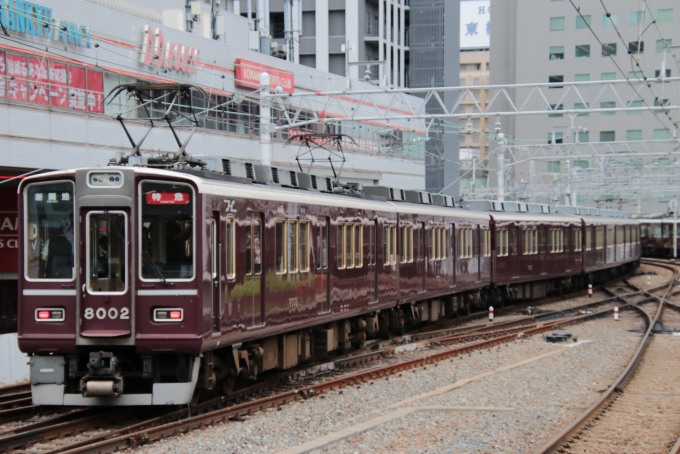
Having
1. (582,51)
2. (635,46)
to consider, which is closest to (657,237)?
(635,46)

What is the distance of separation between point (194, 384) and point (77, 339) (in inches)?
50.4

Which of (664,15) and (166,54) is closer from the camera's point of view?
(166,54)

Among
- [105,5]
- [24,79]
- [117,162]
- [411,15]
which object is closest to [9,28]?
[24,79]

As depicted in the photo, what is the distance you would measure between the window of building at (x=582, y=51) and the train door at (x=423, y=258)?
179 feet

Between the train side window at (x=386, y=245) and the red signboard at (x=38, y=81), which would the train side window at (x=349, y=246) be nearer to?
the train side window at (x=386, y=245)

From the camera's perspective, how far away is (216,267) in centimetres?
1014

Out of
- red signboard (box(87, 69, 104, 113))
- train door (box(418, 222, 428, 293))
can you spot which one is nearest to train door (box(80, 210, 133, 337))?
train door (box(418, 222, 428, 293))

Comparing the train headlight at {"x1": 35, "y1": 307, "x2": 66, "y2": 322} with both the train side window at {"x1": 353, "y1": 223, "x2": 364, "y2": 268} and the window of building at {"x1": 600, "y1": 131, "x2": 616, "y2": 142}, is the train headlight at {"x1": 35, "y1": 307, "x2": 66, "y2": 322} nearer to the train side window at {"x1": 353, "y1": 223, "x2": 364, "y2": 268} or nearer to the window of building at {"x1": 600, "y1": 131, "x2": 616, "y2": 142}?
the train side window at {"x1": 353, "y1": 223, "x2": 364, "y2": 268}

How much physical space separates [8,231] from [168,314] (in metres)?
11.4

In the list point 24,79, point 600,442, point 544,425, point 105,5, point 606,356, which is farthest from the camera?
point 105,5

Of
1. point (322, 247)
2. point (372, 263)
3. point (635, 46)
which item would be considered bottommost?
point (372, 263)

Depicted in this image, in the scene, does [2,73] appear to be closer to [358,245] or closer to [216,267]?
[358,245]

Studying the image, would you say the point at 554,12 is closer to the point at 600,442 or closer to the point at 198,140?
the point at 198,140

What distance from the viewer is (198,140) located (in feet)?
93.6
